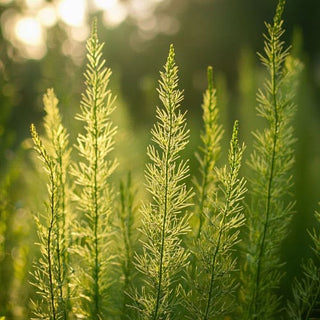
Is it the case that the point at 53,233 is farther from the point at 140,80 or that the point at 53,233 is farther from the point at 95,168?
the point at 140,80

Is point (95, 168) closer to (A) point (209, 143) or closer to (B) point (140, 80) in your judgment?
(A) point (209, 143)

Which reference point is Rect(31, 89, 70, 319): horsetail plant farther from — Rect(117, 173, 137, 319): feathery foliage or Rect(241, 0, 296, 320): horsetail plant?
Rect(241, 0, 296, 320): horsetail plant

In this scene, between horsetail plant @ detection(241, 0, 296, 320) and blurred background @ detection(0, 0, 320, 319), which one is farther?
blurred background @ detection(0, 0, 320, 319)

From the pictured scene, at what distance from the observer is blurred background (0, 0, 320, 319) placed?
1.94ft

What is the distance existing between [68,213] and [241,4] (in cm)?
370

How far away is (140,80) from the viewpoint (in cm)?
328

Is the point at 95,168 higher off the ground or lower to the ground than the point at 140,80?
lower

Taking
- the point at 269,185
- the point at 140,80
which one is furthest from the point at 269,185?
the point at 140,80

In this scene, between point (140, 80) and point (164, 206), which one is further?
point (140, 80)

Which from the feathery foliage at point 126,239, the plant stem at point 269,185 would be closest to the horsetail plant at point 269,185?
the plant stem at point 269,185

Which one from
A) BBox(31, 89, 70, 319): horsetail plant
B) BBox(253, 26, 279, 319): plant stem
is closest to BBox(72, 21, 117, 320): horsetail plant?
BBox(31, 89, 70, 319): horsetail plant

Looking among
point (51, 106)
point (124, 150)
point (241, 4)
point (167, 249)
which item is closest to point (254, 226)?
point (167, 249)

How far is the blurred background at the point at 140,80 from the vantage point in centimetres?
59

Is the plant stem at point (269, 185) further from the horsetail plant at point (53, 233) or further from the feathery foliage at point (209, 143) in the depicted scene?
the horsetail plant at point (53, 233)
